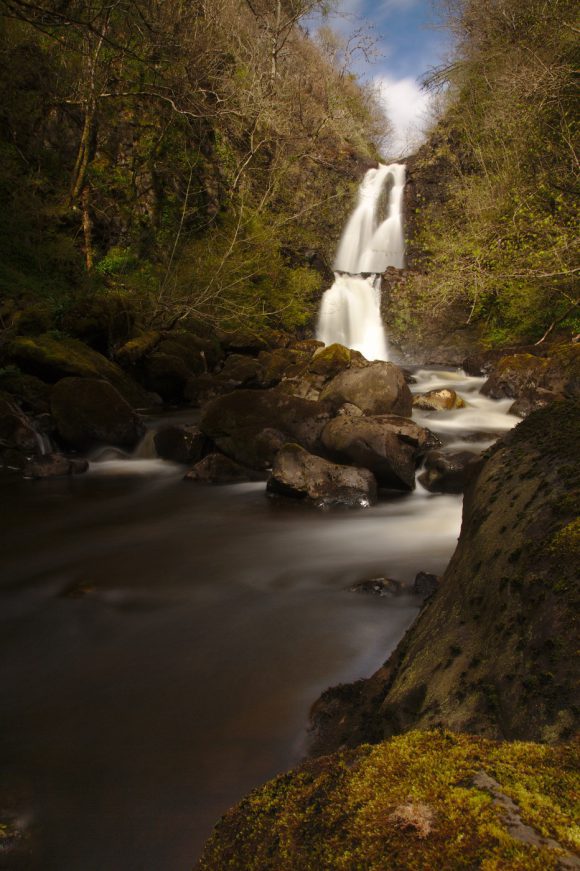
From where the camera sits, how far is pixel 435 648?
2.14 meters

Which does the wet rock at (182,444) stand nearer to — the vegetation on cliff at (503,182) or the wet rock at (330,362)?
the wet rock at (330,362)

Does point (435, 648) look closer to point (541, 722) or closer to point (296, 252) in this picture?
point (541, 722)

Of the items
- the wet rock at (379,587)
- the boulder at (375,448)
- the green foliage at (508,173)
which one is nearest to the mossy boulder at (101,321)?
the green foliage at (508,173)

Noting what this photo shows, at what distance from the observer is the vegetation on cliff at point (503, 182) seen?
11.2 m

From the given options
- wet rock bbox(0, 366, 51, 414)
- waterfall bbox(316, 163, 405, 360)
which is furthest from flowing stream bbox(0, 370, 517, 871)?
waterfall bbox(316, 163, 405, 360)

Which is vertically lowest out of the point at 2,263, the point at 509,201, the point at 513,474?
the point at 513,474

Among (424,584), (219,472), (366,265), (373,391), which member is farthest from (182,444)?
(366,265)

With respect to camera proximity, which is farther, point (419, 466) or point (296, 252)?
point (296, 252)

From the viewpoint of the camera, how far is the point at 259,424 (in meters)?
8.89

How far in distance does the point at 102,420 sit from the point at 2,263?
808 centimetres

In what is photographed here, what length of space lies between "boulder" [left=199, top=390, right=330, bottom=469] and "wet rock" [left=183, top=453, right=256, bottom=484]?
230mm

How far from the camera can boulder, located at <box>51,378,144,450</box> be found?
9773mm

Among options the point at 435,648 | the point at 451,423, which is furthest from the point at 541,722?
the point at 451,423

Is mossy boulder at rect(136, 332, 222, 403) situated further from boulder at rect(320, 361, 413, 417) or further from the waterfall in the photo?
the waterfall
